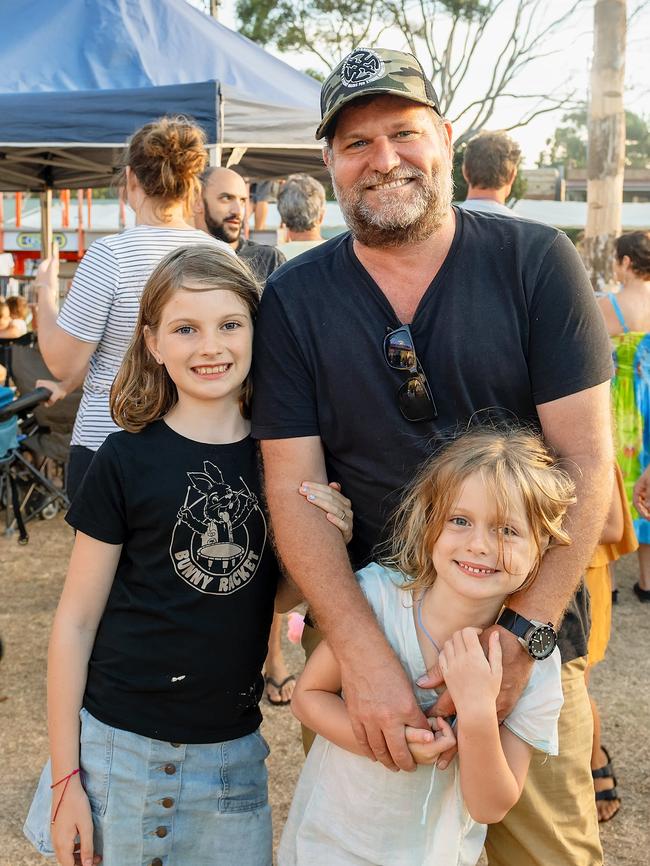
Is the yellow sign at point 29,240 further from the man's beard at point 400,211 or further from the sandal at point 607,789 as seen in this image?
the man's beard at point 400,211

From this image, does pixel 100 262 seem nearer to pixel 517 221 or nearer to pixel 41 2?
pixel 517 221

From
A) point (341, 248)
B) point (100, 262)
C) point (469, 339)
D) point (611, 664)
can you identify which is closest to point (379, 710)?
point (469, 339)

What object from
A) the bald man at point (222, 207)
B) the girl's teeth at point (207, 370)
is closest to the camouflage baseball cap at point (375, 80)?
the girl's teeth at point (207, 370)

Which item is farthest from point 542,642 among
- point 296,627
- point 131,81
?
point 131,81

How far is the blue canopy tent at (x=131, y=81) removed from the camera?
18.7ft

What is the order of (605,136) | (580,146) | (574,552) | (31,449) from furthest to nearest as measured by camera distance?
1. (580,146)
2. (605,136)
3. (31,449)
4. (574,552)

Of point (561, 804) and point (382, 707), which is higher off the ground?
point (382, 707)

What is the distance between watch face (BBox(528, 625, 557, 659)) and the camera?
1.80 m

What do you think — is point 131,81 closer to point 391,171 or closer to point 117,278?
point 117,278

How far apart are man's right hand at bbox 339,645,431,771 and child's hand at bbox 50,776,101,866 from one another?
1.89 ft

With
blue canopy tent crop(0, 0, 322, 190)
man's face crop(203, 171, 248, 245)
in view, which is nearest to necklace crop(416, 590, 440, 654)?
man's face crop(203, 171, 248, 245)

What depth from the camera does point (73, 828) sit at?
6.25 ft

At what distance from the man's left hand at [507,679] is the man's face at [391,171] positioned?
2.79 ft

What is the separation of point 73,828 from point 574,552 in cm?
115
